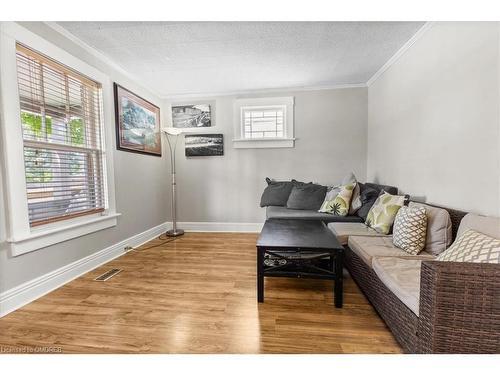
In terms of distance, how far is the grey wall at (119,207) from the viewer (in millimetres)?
1688

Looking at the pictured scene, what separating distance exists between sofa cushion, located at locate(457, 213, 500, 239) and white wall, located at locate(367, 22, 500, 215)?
153 mm

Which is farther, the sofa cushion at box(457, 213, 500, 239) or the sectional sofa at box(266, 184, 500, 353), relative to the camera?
the sofa cushion at box(457, 213, 500, 239)

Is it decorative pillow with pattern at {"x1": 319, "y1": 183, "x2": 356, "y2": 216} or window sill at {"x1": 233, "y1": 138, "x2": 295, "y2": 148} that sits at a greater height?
window sill at {"x1": 233, "y1": 138, "x2": 295, "y2": 148}

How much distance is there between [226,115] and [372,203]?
8.43ft

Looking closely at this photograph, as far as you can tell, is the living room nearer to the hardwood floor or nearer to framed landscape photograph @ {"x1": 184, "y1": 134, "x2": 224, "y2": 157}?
the hardwood floor

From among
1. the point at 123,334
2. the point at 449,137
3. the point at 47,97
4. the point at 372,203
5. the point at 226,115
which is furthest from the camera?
the point at 226,115

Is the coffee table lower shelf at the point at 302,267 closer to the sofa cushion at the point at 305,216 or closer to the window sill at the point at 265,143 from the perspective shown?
the sofa cushion at the point at 305,216

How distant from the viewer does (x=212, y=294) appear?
72.4 inches

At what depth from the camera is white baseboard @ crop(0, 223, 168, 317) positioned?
1.61 metres

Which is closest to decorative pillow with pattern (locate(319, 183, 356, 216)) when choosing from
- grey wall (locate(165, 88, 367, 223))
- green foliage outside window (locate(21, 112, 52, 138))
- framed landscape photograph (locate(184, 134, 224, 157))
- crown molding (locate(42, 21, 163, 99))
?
grey wall (locate(165, 88, 367, 223))

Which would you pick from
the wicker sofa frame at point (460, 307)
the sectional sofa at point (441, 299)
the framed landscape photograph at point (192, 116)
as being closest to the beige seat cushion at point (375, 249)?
the sectional sofa at point (441, 299)

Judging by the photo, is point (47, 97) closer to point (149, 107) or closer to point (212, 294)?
point (149, 107)

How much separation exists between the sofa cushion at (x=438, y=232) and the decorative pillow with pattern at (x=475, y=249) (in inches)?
11.1
